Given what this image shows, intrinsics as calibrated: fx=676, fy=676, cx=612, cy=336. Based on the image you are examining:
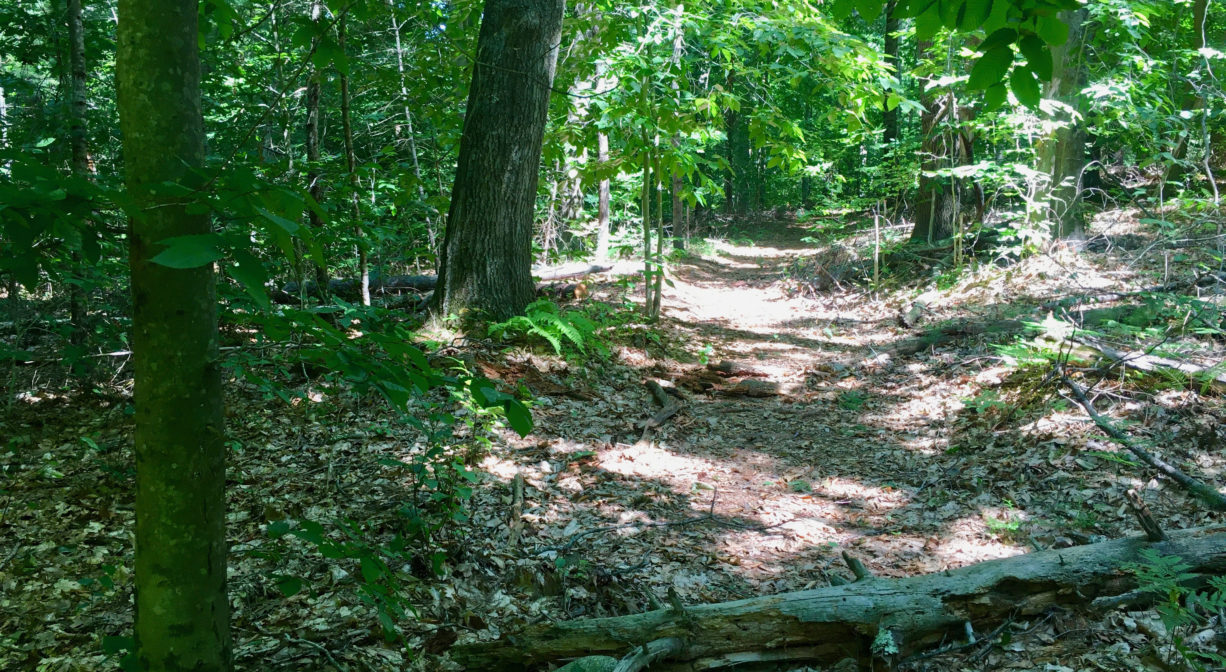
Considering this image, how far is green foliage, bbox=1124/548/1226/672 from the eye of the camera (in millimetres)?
2447

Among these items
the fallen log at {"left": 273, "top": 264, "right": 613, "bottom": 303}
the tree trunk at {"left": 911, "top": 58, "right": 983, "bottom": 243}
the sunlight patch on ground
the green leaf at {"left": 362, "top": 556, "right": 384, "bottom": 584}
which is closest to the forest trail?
the sunlight patch on ground

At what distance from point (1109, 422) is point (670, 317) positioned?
615cm

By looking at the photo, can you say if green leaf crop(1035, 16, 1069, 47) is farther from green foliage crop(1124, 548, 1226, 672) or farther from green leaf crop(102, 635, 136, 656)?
green leaf crop(102, 635, 136, 656)

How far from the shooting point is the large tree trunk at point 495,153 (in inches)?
254

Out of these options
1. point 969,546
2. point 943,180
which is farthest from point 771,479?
point 943,180

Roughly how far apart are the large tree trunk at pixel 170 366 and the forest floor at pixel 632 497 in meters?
0.30

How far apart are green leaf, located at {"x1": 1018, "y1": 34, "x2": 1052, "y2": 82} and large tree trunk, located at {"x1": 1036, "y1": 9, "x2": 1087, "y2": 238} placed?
886 cm

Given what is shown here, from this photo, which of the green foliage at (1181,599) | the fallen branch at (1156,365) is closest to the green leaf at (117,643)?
the green foliage at (1181,599)

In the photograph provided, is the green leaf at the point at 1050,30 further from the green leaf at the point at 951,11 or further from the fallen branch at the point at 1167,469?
the fallen branch at the point at 1167,469

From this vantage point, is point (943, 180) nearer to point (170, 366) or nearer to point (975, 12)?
point (975, 12)

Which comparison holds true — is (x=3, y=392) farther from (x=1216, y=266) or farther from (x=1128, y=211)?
(x=1128, y=211)

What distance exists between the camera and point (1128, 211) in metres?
12.2

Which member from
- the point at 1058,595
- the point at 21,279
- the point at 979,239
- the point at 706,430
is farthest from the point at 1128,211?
the point at 21,279

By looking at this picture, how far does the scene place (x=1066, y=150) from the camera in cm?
971
